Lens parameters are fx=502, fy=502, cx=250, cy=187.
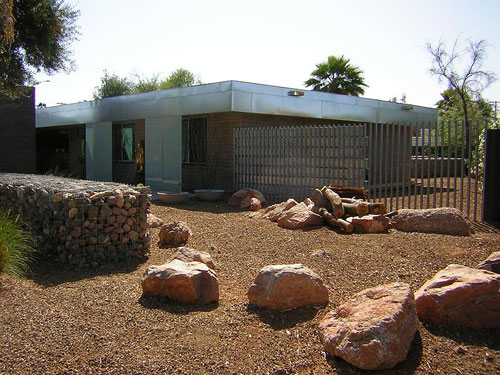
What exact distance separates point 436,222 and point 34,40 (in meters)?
10.9

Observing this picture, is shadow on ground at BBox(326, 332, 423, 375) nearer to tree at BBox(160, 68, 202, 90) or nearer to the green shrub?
the green shrub

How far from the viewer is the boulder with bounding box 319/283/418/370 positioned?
11.2ft

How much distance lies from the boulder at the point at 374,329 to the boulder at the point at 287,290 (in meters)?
0.56

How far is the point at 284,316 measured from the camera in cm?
450

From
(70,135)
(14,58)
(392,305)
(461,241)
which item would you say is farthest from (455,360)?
(70,135)

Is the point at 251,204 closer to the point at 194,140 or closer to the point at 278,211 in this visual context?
the point at 278,211

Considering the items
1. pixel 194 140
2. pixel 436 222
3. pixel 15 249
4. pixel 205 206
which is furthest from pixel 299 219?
pixel 194 140

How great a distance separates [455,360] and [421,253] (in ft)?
10.5

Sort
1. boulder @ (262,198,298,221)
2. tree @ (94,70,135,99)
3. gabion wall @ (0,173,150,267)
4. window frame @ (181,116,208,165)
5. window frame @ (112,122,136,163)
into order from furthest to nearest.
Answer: tree @ (94,70,135,99) < window frame @ (112,122,136,163) < window frame @ (181,116,208,165) < boulder @ (262,198,298,221) < gabion wall @ (0,173,150,267)

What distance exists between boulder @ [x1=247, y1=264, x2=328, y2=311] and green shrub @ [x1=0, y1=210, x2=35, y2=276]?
2.96 metres

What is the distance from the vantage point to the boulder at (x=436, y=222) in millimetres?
8070

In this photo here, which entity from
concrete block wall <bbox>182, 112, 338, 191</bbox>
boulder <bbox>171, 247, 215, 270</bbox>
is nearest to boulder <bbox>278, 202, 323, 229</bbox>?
boulder <bbox>171, 247, 215, 270</bbox>

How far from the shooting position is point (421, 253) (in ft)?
21.7

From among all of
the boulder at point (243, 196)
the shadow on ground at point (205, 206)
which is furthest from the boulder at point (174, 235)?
the boulder at point (243, 196)
